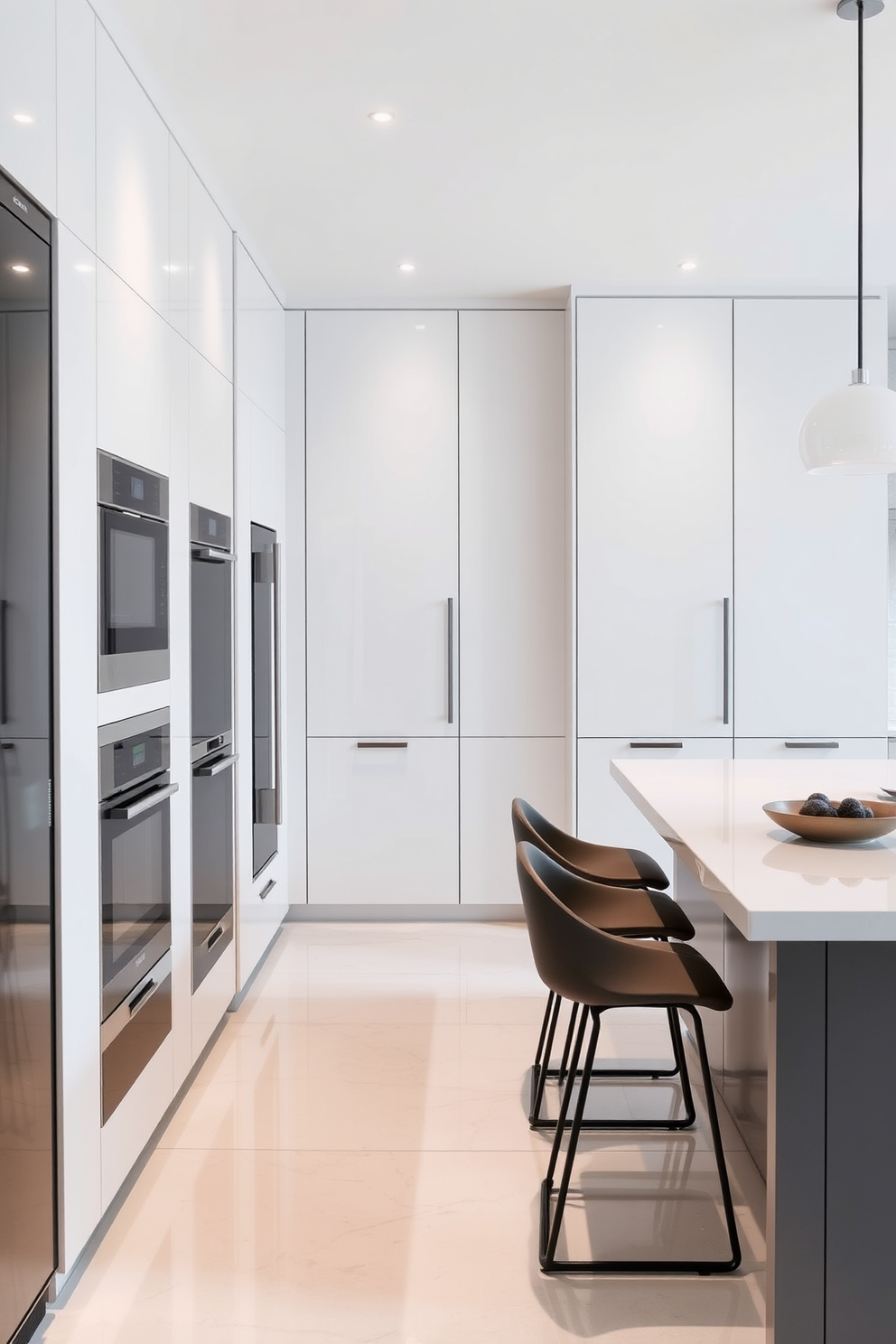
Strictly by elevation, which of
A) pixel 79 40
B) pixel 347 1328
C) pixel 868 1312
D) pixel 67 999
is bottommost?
pixel 347 1328

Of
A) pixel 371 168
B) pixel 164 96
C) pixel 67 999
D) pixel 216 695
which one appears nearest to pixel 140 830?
pixel 67 999

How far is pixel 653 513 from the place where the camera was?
4488mm

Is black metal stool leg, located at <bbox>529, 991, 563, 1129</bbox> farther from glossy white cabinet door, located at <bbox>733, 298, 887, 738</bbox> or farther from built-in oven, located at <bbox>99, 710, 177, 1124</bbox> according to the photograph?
glossy white cabinet door, located at <bbox>733, 298, 887, 738</bbox>

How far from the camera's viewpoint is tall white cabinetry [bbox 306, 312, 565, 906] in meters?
4.69

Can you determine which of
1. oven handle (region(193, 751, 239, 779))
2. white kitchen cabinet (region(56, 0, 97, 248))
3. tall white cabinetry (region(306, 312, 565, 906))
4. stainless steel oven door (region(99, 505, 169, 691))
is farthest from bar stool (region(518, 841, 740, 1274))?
tall white cabinetry (region(306, 312, 565, 906))

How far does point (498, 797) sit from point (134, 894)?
247 centimetres

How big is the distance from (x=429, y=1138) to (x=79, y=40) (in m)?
2.61

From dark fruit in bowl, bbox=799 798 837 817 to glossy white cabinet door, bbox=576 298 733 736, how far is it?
2.25m

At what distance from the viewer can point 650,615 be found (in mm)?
4504

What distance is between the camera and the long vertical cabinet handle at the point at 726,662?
448 centimetres

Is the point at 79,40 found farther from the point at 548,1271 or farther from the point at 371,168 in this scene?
the point at 548,1271

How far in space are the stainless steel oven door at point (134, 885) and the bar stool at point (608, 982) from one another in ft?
2.86

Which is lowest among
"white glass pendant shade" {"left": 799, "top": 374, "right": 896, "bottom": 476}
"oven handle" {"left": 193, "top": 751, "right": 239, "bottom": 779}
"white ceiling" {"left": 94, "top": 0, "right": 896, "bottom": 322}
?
"oven handle" {"left": 193, "top": 751, "right": 239, "bottom": 779}

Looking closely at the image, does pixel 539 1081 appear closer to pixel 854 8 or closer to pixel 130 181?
pixel 130 181
